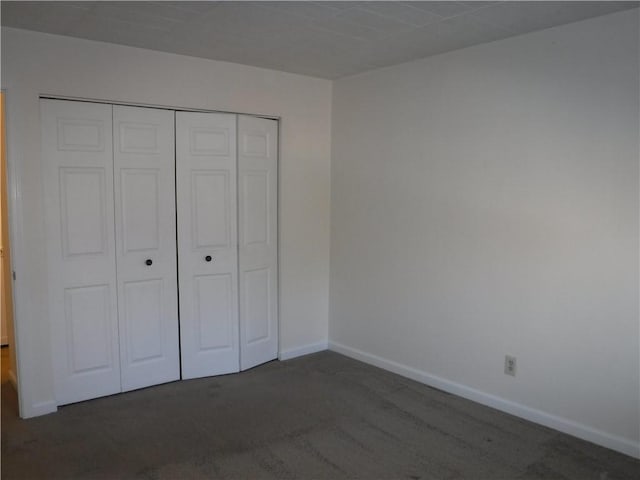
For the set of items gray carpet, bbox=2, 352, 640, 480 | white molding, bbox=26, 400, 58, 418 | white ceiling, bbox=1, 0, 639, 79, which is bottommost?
gray carpet, bbox=2, 352, 640, 480

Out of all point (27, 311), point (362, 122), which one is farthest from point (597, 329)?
point (27, 311)

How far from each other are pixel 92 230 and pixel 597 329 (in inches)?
124

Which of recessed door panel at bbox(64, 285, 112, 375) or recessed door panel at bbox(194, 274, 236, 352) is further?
recessed door panel at bbox(194, 274, 236, 352)

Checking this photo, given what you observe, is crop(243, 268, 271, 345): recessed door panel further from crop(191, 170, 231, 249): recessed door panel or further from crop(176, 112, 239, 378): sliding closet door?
crop(191, 170, 231, 249): recessed door panel

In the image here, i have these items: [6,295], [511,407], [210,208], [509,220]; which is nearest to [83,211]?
[210,208]

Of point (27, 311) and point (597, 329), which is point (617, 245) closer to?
point (597, 329)

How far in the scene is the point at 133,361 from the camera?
3.72m

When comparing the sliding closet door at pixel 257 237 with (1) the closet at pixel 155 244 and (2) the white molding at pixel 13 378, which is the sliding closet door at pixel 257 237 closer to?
(1) the closet at pixel 155 244

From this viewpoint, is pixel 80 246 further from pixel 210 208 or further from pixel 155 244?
pixel 210 208

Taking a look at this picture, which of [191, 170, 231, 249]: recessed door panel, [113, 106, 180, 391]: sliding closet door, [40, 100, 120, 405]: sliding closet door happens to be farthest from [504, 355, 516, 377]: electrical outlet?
[40, 100, 120, 405]: sliding closet door

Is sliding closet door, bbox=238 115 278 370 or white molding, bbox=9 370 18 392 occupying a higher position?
sliding closet door, bbox=238 115 278 370

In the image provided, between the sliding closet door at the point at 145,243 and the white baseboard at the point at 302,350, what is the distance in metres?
0.97

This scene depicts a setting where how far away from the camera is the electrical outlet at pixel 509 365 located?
337cm

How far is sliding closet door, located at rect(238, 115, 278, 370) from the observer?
410cm
